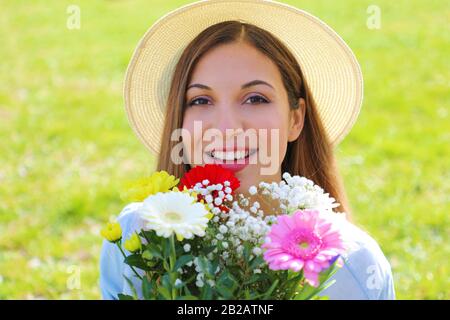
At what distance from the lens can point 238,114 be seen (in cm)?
253

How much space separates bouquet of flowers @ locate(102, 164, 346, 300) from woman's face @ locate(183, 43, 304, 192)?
2.11 ft

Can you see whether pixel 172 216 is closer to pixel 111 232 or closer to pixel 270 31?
pixel 111 232

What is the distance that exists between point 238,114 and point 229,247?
0.81 meters

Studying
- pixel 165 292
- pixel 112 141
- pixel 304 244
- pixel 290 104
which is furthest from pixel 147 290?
pixel 112 141

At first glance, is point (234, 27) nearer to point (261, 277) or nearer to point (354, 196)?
point (261, 277)

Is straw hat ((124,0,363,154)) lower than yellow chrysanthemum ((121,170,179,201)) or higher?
higher

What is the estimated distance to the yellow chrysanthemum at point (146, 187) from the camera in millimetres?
1768

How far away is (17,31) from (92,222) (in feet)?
17.5

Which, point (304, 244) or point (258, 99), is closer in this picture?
point (304, 244)

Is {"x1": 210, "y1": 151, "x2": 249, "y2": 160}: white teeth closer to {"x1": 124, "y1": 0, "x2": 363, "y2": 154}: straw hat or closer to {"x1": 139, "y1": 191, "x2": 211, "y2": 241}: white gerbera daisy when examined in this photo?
{"x1": 124, "y1": 0, "x2": 363, "y2": 154}: straw hat

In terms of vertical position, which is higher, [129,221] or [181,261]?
[129,221]

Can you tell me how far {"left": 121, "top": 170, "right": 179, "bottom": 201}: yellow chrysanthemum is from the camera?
1768 millimetres

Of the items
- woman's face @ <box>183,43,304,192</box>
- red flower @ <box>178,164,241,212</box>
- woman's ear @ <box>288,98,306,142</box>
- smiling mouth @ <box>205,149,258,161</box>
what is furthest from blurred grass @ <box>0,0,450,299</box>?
red flower @ <box>178,164,241,212</box>

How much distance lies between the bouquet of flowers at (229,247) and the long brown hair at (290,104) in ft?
3.12
